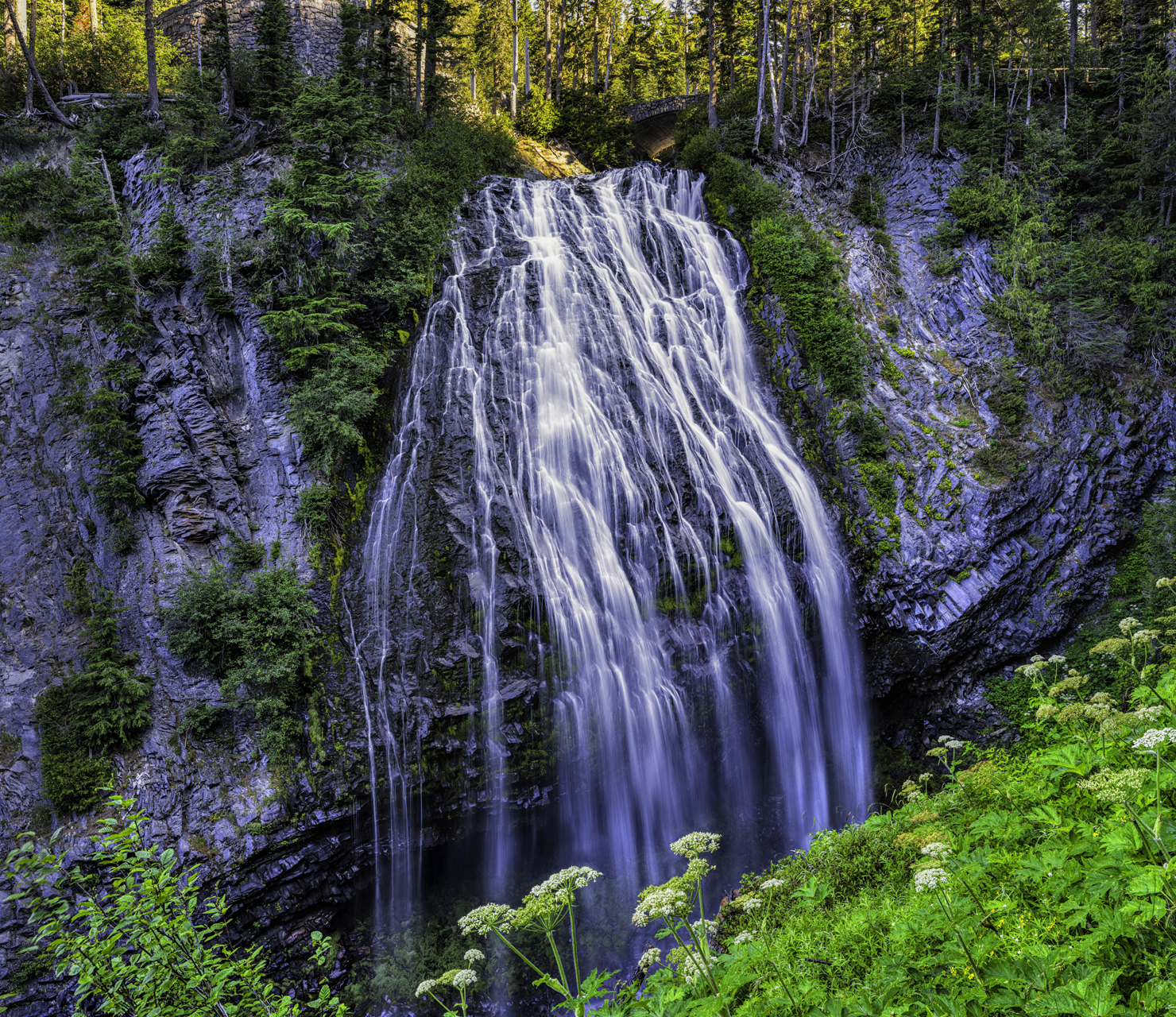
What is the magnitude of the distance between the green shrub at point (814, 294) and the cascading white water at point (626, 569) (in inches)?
62.2

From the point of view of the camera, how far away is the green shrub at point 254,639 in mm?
8492

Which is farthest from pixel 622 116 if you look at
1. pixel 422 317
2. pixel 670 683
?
pixel 670 683

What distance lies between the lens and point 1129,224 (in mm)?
14602

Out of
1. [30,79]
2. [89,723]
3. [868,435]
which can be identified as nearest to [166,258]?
[89,723]

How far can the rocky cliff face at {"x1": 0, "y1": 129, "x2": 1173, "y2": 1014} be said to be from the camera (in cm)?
812

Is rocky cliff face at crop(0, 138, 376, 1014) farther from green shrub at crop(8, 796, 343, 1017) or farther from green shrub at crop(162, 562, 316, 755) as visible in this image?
green shrub at crop(8, 796, 343, 1017)

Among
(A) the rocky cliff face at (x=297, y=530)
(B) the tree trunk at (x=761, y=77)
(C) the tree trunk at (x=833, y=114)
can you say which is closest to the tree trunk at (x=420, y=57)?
(A) the rocky cliff face at (x=297, y=530)

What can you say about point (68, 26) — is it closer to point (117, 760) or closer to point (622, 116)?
point (622, 116)

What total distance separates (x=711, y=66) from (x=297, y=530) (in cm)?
2231

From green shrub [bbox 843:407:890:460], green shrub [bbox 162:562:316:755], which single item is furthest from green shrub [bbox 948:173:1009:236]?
green shrub [bbox 162:562:316:755]

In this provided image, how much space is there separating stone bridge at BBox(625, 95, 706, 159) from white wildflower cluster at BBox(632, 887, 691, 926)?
1125 inches

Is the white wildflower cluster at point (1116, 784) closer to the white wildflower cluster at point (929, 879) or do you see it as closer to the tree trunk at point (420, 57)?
the white wildflower cluster at point (929, 879)

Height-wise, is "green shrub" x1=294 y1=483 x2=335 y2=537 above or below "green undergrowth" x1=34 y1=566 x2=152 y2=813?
above

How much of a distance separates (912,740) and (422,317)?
12.4m
